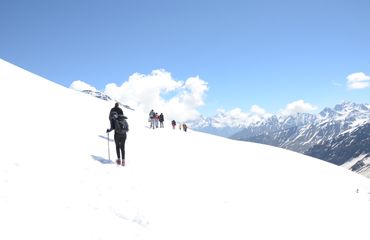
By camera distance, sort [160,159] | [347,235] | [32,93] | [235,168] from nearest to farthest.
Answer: [347,235] < [160,159] < [235,168] < [32,93]

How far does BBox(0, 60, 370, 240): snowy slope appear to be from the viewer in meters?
9.25

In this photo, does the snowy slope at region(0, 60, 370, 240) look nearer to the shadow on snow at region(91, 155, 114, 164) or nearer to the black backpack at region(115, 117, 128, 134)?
the shadow on snow at region(91, 155, 114, 164)

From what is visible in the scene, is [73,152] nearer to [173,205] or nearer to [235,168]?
Answer: [173,205]

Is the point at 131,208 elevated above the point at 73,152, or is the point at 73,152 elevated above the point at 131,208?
the point at 73,152

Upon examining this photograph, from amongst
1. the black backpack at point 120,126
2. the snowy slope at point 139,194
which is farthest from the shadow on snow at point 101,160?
the black backpack at point 120,126

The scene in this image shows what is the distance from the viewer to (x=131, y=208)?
36.7 ft

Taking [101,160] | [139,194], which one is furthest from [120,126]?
[139,194]

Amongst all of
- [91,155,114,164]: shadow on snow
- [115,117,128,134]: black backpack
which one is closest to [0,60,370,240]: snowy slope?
[91,155,114,164]: shadow on snow

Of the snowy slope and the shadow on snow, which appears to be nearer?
the snowy slope

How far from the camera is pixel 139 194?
12.8m

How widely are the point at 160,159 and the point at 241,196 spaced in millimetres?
6200

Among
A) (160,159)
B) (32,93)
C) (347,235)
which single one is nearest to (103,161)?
(160,159)

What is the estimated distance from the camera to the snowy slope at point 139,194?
9250 millimetres

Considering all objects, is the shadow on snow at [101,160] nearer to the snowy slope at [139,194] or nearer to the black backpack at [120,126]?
the snowy slope at [139,194]
